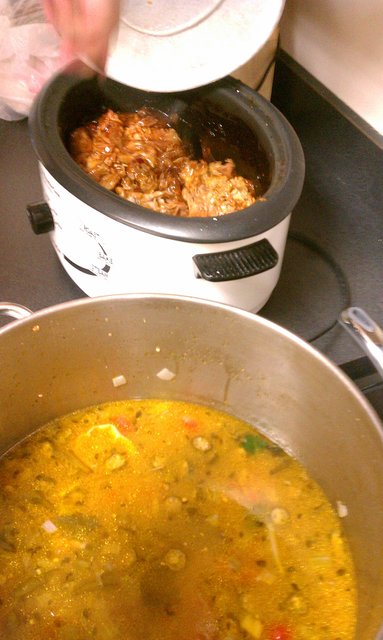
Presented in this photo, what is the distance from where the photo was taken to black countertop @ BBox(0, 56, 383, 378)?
897mm

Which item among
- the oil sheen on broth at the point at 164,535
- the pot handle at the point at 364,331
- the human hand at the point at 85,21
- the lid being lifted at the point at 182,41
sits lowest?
the oil sheen on broth at the point at 164,535

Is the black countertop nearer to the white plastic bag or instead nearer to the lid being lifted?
the white plastic bag

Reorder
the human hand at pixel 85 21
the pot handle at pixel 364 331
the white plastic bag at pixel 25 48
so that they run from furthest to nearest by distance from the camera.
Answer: the white plastic bag at pixel 25 48
the pot handle at pixel 364 331
the human hand at pixel 85 21

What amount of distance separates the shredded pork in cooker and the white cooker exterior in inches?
3.0

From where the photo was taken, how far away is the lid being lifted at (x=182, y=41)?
83 centimetres

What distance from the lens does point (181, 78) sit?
0.84 metres

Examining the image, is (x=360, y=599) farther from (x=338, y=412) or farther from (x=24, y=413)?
(x=24, y=413)

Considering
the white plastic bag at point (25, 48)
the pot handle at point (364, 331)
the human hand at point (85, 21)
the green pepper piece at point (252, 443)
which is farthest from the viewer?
the white plastic bag at point (25, 48)

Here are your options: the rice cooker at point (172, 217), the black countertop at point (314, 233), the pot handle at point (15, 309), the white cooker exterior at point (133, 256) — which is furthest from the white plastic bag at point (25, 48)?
the pot handle at point (15, 309)

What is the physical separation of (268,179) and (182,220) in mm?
170

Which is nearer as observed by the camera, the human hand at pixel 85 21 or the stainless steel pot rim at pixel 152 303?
the human hand at pixel 85 21

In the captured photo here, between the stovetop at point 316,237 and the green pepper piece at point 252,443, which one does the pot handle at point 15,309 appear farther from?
the green pepper piece at point 252,443

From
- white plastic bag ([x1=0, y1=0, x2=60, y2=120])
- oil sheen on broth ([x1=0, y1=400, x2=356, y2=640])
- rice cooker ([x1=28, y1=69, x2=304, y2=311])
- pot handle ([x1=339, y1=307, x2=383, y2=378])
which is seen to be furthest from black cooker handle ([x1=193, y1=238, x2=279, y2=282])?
white plastic bag ([x1=0, y1=0, x2=60, y2=120])

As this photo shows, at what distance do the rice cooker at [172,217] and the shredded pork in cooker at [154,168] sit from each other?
25mm
